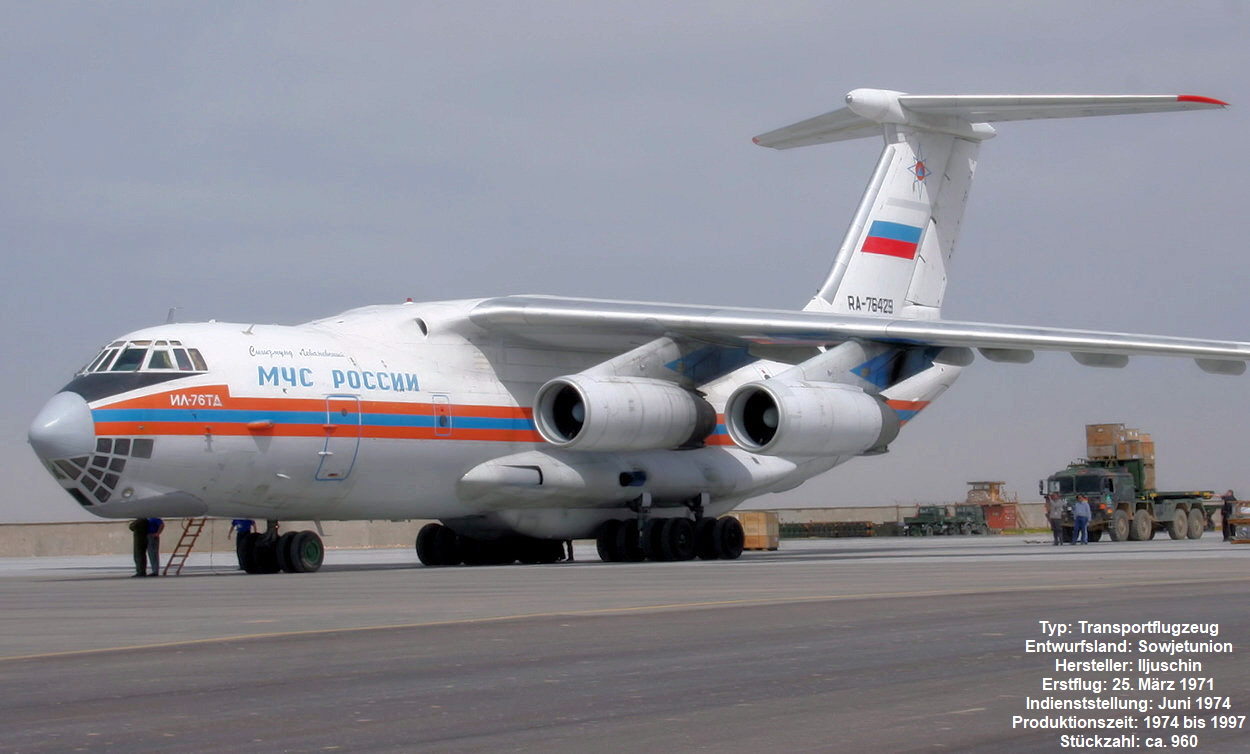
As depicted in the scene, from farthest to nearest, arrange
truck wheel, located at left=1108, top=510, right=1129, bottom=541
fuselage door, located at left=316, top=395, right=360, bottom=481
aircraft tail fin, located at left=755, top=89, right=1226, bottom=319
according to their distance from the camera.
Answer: truck wheel, located at left=1108, top=510, right=1129, bottom=541 → aircraft tail fin, located at left=755, top=89, right=1226, bottom=319 → fuselage door, located at left=316, top=395, right=360, bottom=481

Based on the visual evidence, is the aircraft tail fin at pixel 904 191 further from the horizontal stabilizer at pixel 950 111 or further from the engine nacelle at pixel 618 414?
the engine nacelle at pixel 618 414

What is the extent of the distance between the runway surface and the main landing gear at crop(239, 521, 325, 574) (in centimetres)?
453

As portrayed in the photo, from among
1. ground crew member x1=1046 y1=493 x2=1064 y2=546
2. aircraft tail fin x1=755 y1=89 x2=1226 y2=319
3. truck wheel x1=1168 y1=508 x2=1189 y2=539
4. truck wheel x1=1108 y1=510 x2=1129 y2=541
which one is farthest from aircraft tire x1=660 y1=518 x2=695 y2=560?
truck wheel x1=1168 y1=508 x2=1189 y2=539

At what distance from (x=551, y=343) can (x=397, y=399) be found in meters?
2.65

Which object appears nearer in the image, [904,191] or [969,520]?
[904,191]

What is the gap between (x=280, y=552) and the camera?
16.9m

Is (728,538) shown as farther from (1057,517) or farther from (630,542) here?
(1057,517)

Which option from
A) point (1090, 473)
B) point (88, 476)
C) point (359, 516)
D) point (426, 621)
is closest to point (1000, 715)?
point (426, 621)

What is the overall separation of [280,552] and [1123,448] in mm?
18594

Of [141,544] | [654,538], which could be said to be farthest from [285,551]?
[654,538]

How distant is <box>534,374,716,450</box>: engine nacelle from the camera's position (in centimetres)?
1731

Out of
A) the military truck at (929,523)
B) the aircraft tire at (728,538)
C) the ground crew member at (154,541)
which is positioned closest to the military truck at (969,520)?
the military truck at (929,523)

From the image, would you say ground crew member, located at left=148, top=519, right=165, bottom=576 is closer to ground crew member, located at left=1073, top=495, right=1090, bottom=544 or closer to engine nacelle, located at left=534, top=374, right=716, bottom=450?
engine nacelle, located at left=534, top=374, right=716, bottom=450

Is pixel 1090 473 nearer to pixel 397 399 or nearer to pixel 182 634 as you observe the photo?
pixel 397 399
